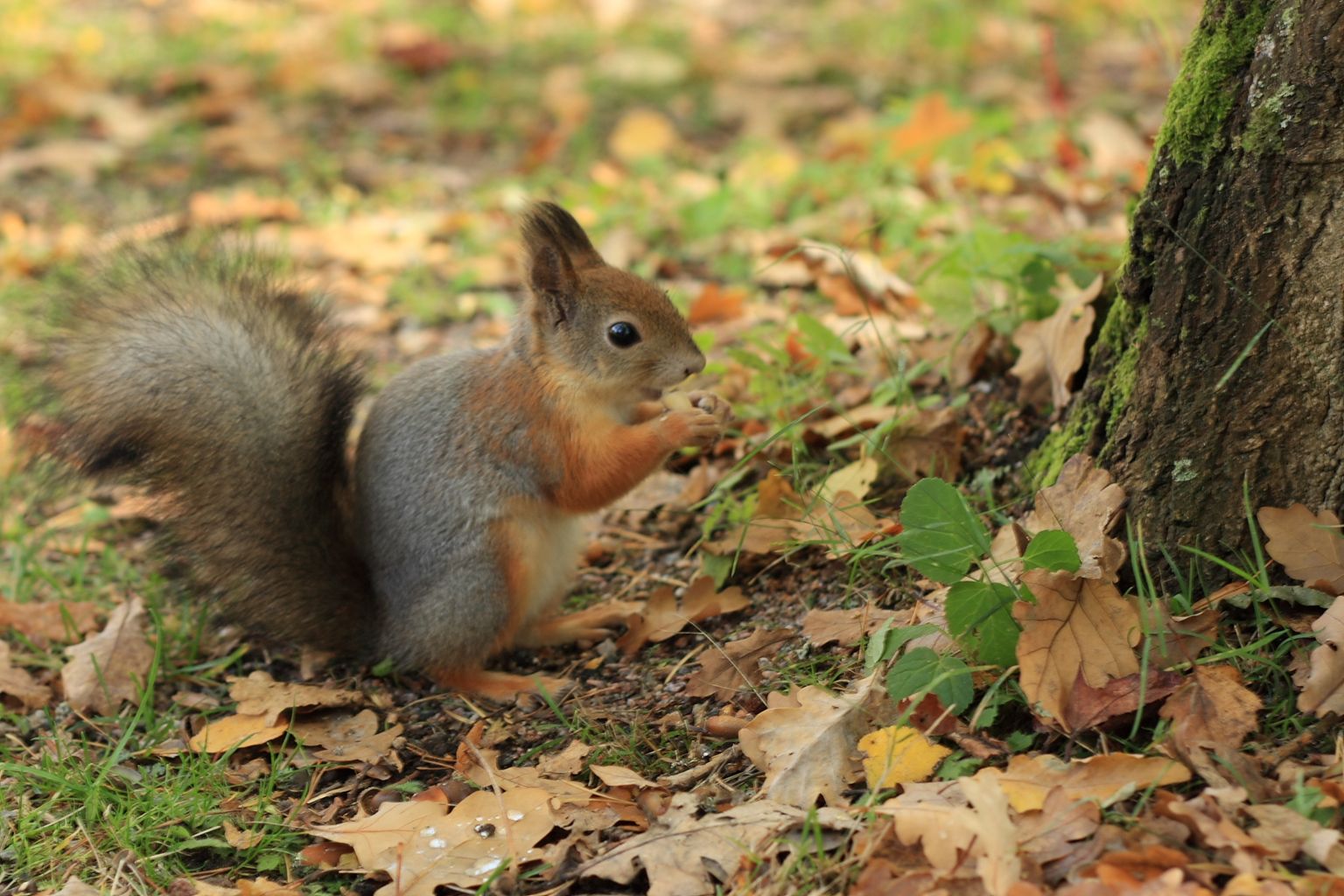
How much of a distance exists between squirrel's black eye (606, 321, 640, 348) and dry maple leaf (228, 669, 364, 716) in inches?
30.1

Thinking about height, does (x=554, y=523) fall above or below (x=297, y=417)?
below

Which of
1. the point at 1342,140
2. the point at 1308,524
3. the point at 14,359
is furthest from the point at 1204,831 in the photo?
the point at 14,359

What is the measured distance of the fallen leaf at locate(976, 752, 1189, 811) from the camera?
1.54m

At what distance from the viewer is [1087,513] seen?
1.90 m

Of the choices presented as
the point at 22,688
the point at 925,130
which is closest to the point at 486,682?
the point at 22,688

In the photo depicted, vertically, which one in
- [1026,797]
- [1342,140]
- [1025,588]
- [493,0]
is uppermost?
[493,0]

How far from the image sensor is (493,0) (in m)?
6.08

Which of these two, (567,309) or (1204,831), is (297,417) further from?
(1204,831)

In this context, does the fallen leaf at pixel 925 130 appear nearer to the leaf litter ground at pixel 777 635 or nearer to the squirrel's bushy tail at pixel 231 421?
the leaf litter ground at pixel 777 635

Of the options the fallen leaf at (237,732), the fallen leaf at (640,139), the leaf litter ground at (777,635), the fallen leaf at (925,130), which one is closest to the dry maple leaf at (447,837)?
the leaf litter ground at (777,635)

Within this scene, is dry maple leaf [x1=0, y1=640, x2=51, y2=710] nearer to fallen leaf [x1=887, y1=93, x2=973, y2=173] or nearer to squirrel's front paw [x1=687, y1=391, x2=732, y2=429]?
squirrel's front paw [x1=687, y1=391, x2=732, y2=429]

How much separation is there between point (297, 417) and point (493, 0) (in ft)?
13.8

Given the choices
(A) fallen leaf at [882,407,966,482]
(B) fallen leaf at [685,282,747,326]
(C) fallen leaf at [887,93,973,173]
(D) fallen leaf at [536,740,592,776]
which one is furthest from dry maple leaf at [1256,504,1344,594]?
(C) fallen leaf at [887,93,973,173]

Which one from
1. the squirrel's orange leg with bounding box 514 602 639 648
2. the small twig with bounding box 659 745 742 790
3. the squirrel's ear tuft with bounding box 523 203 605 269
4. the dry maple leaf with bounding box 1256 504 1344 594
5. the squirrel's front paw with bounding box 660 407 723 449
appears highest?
the squirrel's ear tuft with bounding box 523 203 605 269
